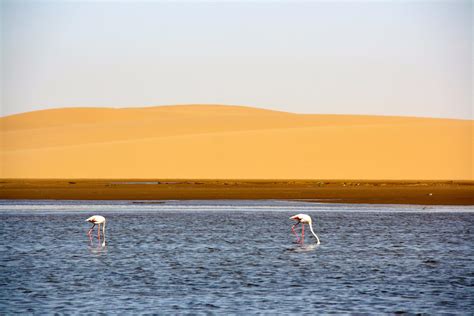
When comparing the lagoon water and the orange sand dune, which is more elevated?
the orange sand dune

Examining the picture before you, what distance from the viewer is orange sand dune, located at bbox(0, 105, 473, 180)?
10669cm

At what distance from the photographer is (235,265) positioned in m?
22.2

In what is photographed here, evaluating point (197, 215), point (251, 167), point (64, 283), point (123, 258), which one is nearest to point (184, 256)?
point (123, 258)

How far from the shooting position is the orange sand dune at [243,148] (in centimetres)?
10669

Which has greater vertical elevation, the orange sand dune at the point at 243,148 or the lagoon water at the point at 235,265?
the orange sand dune at the point at 243,148

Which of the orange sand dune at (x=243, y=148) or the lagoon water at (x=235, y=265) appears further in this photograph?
the orange sand dune at (x=243, y=148)

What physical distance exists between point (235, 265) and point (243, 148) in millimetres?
99066

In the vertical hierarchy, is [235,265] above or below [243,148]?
below

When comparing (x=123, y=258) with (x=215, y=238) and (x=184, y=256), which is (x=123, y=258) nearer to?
(x=184, y=256)

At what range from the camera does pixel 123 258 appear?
24.0 metres

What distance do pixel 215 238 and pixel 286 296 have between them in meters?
12.1

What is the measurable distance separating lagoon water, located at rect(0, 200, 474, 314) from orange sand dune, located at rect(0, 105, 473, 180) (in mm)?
67179

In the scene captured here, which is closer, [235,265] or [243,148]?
[235,265]

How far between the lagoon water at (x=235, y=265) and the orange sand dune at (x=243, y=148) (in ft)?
220
